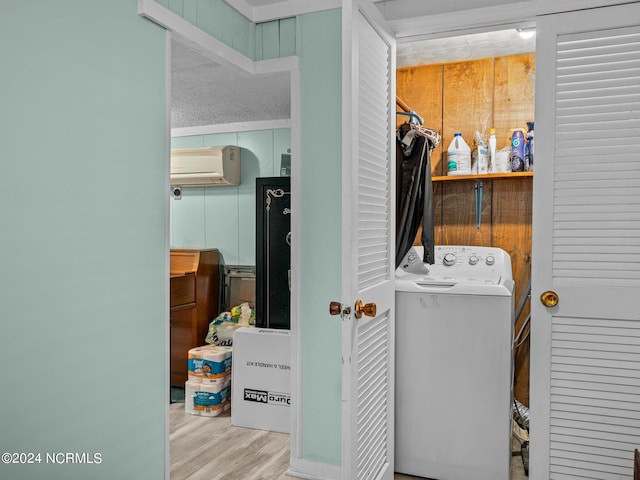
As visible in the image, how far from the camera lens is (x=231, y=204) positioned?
15.1 ft

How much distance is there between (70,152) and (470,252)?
2.11m

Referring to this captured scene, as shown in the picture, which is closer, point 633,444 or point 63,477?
point 63,477

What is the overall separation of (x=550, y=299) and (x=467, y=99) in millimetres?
1732

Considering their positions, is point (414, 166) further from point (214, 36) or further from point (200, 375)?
point (200, 375)

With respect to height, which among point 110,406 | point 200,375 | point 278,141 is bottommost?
point 200,375

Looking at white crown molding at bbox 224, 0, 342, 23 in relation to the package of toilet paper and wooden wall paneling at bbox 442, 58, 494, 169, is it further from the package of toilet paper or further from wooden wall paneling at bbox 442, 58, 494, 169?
the package of toilet paper

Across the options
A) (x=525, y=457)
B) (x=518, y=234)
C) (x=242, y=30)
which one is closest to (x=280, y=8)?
(x=242, y=30)

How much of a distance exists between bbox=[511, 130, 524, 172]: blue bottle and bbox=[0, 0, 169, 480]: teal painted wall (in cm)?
214

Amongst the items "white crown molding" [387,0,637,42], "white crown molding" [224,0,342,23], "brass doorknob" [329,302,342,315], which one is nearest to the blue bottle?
"white crown molding" [387,0,637,42]

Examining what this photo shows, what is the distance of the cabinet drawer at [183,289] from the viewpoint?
3.97m

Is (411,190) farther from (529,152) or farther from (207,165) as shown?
(207,165)

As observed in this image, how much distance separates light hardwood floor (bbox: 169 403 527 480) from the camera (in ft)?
8.29

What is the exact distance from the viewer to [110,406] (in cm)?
171

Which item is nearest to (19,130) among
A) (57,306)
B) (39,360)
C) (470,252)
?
(57,306)
